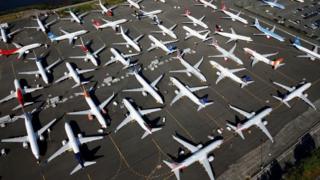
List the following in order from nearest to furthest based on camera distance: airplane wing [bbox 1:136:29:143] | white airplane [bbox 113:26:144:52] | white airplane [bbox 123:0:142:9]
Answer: airplane wing [bbox 1:136:29:143], white airplane [bbox 113:26:144:52], white airplane [bbox 123:0:142:9]

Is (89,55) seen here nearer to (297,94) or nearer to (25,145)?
(25,145)

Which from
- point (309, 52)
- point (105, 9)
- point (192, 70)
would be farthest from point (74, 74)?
point (309, 52)

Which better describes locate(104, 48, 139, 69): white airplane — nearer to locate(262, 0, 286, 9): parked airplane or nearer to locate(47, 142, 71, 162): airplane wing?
locate(47, 142, 71, 162): airplane wing

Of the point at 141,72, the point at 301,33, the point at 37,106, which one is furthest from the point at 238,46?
the point at 37,106

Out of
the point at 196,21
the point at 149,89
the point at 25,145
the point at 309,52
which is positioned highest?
the point at 309,52

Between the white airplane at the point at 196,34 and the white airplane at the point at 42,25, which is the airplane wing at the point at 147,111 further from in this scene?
the white airplane at the point at 42,25

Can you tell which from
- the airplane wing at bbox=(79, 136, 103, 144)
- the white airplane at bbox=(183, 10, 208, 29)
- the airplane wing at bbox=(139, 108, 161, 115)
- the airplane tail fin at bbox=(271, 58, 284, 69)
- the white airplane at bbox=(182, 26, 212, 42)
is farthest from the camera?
the white airplane at bbox=(183, 10, 208, 29)

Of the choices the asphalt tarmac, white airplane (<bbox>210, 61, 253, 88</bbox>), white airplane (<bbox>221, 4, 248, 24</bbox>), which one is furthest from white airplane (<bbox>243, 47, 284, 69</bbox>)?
white airplane (<bbox>221, 4, 248, 24</bbox>)
